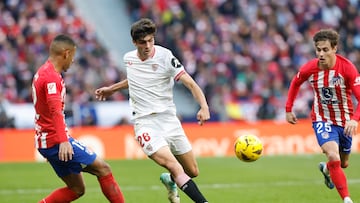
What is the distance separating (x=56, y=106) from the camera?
8.59 m

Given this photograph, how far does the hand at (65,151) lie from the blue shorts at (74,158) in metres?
0.30

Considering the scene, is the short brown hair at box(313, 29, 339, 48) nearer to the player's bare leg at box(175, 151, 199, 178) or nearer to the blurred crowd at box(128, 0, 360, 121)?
the player's bare leg at box(175, 151, 199, 178)

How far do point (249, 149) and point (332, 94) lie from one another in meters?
1.33

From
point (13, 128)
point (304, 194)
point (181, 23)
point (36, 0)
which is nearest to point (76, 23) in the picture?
point (36, 0)

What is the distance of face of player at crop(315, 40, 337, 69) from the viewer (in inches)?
404

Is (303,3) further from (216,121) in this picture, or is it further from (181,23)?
(216,121)

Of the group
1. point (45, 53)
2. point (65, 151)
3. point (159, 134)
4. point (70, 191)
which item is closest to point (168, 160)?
point (159, 134)

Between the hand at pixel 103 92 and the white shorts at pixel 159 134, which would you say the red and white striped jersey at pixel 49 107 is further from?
the hand at pixel 103 92

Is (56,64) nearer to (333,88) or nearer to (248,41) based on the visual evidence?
(333,88)

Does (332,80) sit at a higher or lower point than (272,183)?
higher

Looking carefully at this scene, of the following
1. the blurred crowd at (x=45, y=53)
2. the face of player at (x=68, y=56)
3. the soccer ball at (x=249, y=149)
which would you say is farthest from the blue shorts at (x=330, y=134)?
the blurred crowd at (x=45, y=53)

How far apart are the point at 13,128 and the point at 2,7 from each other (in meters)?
5.44

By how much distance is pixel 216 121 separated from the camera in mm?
24031

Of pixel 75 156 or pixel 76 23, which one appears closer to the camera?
pixel 75 156
